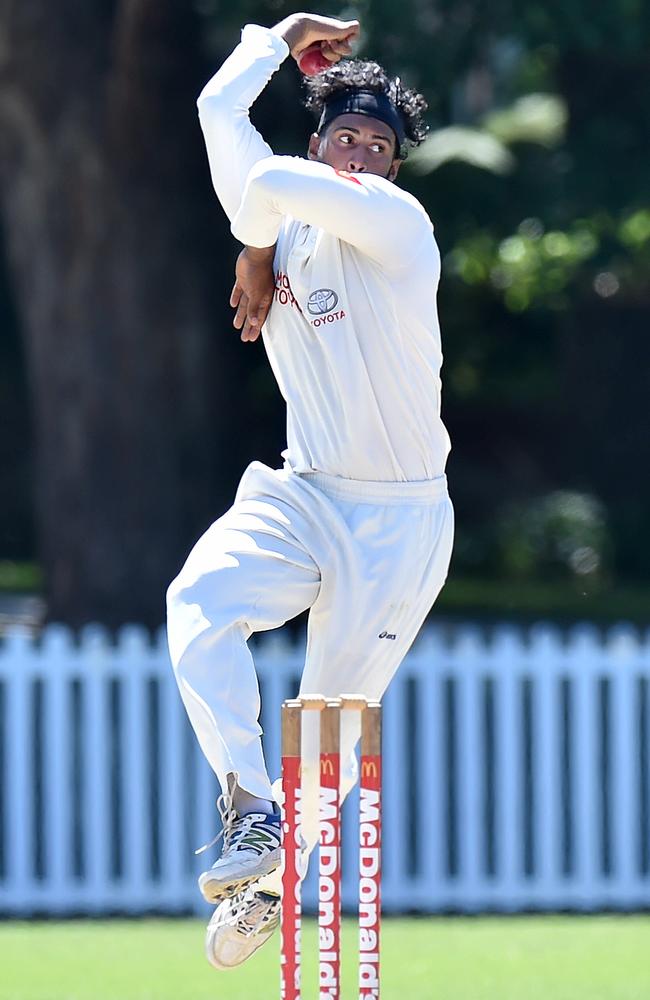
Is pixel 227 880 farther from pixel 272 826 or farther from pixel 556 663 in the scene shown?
pixel 556 663

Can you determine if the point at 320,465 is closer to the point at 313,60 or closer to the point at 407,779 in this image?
the point at 313,60

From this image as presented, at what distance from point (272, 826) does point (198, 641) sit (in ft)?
1.50

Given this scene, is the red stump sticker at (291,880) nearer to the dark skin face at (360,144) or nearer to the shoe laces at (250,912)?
the shoe laces at (250,912)

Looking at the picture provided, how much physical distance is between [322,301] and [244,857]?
1.30 m

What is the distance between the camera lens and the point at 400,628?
187 inches

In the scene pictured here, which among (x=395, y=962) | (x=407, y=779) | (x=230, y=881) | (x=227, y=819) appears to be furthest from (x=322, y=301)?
(x=407, y=779)

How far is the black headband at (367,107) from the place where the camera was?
456 cm

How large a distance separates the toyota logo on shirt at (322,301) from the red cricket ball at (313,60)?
2.06 ft

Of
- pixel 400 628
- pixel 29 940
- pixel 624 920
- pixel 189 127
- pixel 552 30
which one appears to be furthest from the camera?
pixel 189 127

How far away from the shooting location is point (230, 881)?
171 inches

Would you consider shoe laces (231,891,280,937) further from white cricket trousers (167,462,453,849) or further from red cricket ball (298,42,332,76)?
red cricket ball (298,42,332,76)

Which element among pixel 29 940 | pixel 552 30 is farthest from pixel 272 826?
pixel 552 30

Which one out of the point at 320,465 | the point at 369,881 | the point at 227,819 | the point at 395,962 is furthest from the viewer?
the point at 395,962

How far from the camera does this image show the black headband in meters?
4.56
